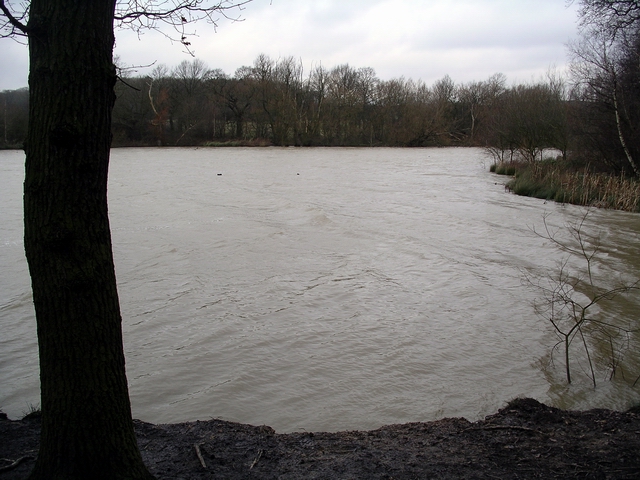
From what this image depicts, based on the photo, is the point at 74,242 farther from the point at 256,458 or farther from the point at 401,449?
the point at 401,449

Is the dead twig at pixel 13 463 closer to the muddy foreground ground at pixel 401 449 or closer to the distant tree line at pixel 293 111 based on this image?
the muddy foreground ground at pixel 401 449

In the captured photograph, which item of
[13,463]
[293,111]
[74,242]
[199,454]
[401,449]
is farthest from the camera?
[293,111]

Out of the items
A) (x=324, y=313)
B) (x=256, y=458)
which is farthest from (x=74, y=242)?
(x=324, y=313)

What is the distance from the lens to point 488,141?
30.6 metres

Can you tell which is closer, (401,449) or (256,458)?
(256,458)

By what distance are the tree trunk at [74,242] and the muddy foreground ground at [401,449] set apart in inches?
22.2

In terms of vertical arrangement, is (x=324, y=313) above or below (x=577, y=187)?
below

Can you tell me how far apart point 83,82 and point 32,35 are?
0.28m

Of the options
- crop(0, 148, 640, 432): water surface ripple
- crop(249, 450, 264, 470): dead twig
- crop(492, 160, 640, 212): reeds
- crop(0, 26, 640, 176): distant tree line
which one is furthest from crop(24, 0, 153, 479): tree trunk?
crop(0, 26, 640, 176): distant tree line

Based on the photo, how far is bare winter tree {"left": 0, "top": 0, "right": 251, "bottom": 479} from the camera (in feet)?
7.45

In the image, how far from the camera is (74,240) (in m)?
2.36

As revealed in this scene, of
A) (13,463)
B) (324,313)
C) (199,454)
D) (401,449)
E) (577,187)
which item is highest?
(577,187)

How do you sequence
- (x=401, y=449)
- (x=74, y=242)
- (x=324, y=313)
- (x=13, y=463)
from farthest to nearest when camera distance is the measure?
(x=324, y=313)
(x=401, y=449)
(x=13, y=463)
(x=74, y=242)

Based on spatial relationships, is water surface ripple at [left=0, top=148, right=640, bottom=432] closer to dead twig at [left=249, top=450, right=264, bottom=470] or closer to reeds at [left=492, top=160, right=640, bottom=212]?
reeds at [left=492, top=160, right=640, bottom=212]
